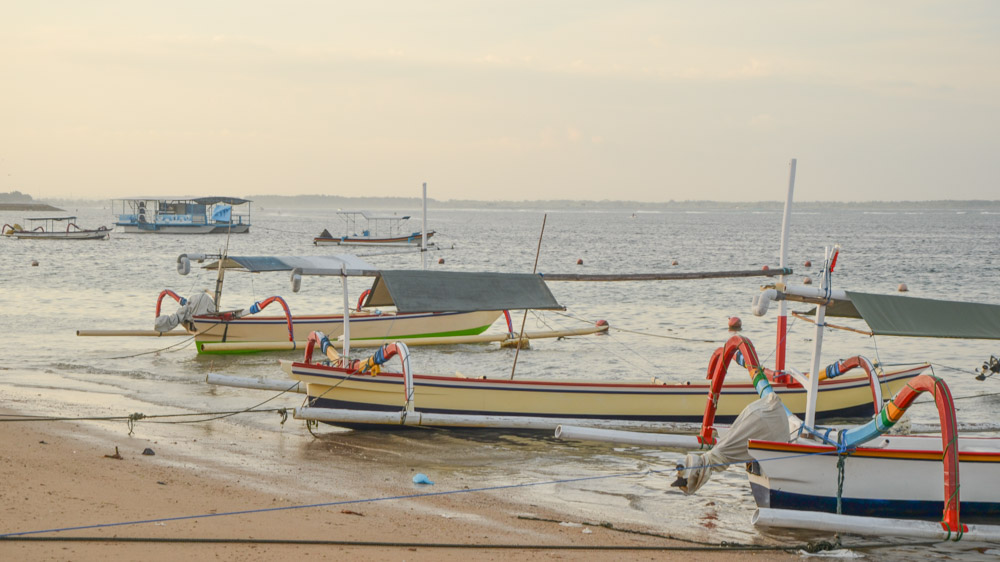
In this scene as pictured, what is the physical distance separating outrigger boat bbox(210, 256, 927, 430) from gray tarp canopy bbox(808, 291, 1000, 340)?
3.33 m

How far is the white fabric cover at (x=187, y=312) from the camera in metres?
20.2

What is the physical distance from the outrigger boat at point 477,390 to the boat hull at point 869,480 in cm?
315

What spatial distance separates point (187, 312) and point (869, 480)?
16.1 m

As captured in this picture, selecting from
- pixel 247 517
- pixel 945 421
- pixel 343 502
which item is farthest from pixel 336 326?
pixel 945 421

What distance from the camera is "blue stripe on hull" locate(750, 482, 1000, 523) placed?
9.59m

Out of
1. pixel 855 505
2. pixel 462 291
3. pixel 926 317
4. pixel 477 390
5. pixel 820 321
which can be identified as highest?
pixel 926 317

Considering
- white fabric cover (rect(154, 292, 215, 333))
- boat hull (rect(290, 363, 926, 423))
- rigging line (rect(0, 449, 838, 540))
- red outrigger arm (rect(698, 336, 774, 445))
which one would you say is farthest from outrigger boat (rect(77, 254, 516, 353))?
red outrigger arm (rect(698, 336, 774, 445))

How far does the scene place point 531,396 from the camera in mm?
13914

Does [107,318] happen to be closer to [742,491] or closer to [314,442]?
[314,442]

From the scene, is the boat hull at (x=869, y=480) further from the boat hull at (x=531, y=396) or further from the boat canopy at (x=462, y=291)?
the boat canopy at (x=462, y=291)

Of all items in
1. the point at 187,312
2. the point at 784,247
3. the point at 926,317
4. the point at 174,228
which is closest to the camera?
the point at 926,317

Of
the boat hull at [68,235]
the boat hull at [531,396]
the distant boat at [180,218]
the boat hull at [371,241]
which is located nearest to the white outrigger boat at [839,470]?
the boat hull at [531,396]

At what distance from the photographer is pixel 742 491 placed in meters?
11.0

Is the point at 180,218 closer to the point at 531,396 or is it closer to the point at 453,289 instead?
the point at 531,396
